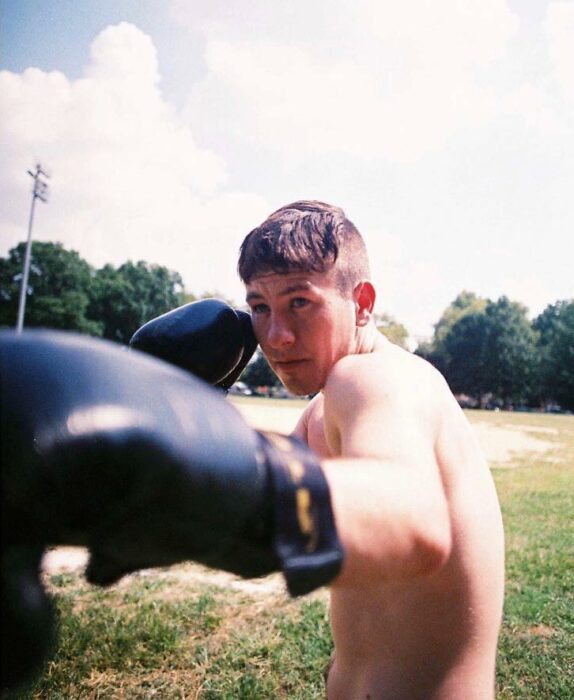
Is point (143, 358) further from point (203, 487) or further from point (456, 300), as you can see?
point (456, 300)

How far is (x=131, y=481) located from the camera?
65cm

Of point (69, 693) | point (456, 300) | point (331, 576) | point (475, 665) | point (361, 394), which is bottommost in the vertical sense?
point (69, 693)

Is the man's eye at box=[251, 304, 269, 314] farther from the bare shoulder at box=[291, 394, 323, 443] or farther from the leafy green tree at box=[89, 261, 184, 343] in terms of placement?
the leafy green tree at box=[89, 261, 184, 343]

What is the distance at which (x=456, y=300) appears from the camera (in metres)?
74.1

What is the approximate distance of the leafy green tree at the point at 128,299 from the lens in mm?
53406

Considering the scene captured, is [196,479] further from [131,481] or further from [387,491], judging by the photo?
[387,491]

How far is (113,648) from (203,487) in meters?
2.88

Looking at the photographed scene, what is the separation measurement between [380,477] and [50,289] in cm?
5468

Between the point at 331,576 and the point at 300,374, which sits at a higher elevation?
the point at 300,374

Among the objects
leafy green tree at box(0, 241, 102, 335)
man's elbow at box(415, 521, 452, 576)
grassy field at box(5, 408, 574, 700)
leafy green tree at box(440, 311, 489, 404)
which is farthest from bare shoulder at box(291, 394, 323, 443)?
leafy green tree at box(440, 311, 489, 404)

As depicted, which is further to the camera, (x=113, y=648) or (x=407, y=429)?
(x=113, y=648)

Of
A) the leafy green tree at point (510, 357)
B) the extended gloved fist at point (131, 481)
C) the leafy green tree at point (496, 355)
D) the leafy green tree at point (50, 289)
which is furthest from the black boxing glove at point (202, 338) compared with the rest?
the leafy green tree at point (510, 357)

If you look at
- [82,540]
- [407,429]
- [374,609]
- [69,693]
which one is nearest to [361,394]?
[407,429]

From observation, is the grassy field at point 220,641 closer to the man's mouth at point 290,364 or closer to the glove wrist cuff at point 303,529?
the man's mouth at point 290,364
